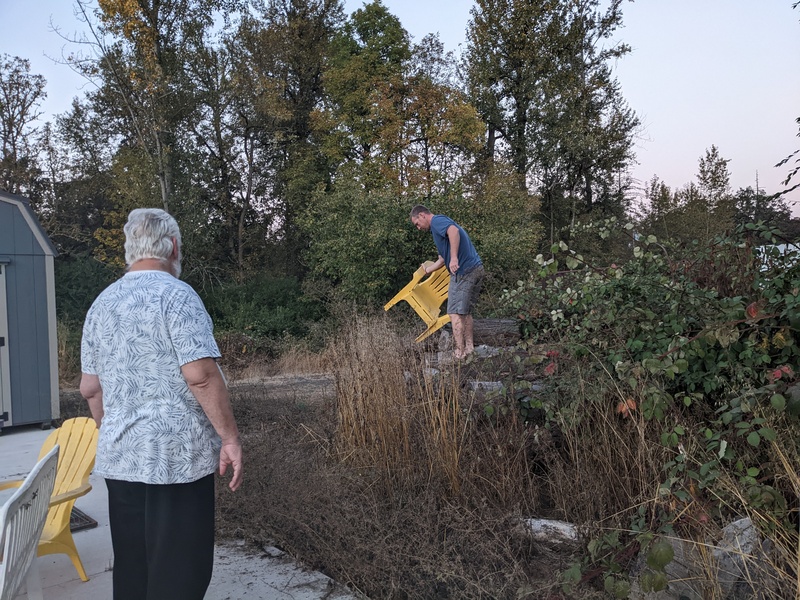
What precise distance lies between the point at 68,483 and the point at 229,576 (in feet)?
3.07

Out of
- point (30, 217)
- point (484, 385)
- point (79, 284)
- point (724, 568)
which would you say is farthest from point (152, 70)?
point (724, 568)

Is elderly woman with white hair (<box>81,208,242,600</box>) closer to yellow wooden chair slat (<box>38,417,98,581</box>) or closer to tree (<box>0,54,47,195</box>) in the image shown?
yellow wooden chair slat (<box>38,417,98,581</box>)

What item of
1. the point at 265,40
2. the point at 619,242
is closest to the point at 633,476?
the point at 619,242

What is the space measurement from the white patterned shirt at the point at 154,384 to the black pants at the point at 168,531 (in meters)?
0.06

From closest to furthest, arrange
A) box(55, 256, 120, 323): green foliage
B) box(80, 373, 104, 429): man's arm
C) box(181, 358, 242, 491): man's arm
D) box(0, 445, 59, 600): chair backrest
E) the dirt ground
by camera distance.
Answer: box(0, 445, 59, 600): chair backrest < box(181, 358, 242, 491): man's arm < box(80, 373, 104, 429): man's arm < the dirt ground < box(55, 256, 120, 323): green foliage

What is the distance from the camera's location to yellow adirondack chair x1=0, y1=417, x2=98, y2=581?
3051mm

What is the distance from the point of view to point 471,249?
704 cm

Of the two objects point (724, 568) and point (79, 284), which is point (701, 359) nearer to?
point (724, 568)

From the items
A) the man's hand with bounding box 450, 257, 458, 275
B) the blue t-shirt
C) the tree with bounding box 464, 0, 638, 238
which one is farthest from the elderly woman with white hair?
the tree with bounding box 464, 0, 638, 238

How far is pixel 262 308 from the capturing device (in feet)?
57.9

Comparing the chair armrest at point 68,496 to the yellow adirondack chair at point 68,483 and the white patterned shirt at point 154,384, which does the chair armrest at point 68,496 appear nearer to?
the yellow adirondack chair at point 68,483

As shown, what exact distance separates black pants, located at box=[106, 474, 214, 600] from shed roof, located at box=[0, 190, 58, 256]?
581 centimetres

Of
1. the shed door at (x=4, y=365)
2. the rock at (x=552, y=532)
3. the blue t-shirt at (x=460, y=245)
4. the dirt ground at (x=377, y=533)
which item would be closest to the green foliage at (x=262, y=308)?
the shed door at (x=4, y=365)

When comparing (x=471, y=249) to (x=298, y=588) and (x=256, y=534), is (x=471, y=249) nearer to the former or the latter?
(x=256, y=534)
